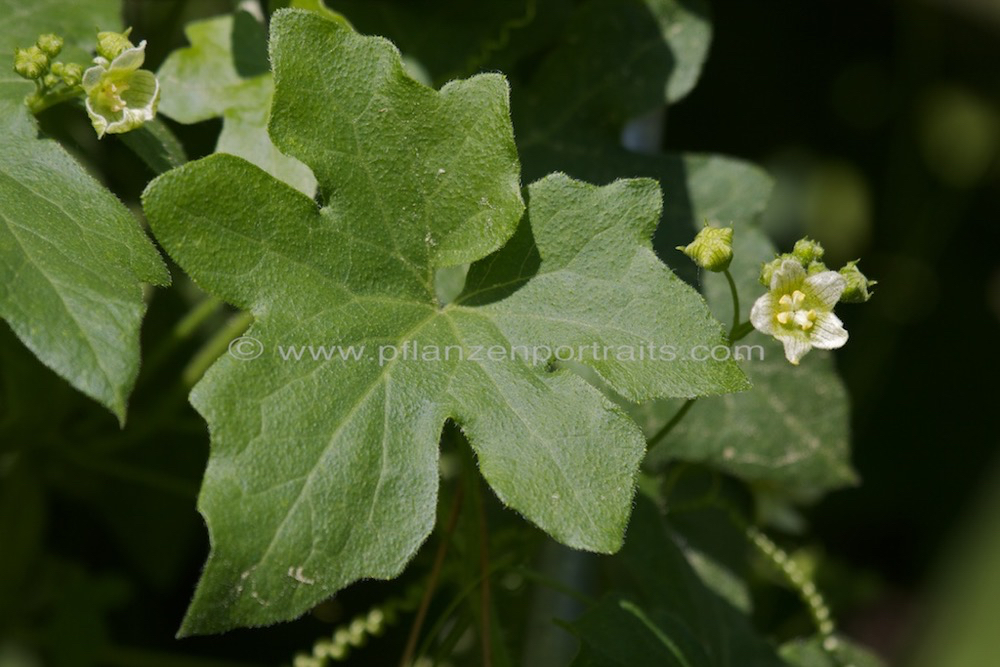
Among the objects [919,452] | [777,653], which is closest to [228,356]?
[777,653]

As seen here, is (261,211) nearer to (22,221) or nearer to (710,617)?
(22,221)

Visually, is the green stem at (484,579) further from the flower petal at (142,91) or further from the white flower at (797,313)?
the flower petal at (142,91)

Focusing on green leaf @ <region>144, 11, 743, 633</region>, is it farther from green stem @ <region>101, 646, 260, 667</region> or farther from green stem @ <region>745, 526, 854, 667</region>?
green stem @ <region>101, 646, 260, 667</region>

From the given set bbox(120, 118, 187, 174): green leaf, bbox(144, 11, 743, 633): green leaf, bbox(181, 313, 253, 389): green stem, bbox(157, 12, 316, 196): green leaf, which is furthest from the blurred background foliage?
bbox(144, 11, 743, 633): green leaf

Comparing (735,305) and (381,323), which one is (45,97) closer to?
(381,323)

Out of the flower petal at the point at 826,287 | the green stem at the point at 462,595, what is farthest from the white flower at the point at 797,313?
the green stem at the point at 462,595

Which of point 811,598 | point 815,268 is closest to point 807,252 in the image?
point 815,268
